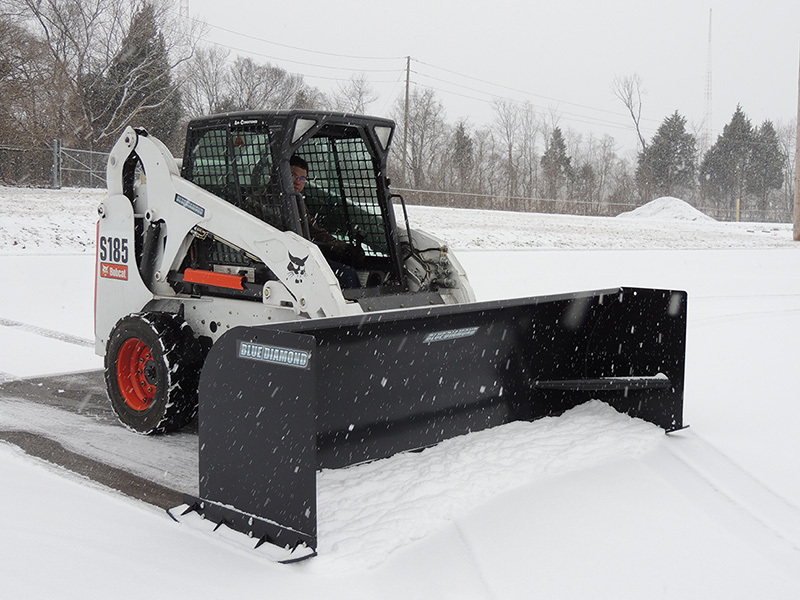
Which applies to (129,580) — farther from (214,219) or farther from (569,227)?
(569,227)

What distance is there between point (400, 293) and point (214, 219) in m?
1.33

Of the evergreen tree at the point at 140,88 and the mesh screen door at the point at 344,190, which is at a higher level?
the evergreen tree at the point at 140,88

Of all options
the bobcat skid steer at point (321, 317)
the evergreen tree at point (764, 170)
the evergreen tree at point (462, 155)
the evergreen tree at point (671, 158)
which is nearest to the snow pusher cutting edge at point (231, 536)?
the bobcat skid steer at point (321, 317)

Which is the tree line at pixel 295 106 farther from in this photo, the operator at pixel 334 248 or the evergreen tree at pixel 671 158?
the operator at pixel 334 248

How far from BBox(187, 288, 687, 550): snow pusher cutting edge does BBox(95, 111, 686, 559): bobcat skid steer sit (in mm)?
11

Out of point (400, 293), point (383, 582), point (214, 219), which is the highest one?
point (214, 219)

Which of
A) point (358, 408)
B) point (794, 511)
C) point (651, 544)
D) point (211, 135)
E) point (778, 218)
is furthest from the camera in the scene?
point (778, 218)

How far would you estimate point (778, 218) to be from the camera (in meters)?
52.1

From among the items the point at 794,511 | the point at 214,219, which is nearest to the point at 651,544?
the point at 794,511

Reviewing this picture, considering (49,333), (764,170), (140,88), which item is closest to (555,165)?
(764,170)

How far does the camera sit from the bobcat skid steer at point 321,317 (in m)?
4.02

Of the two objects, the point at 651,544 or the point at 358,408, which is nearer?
the point at 651,544

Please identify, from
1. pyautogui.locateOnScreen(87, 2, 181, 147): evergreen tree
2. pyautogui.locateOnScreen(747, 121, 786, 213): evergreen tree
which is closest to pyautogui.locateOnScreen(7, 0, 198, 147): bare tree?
pyautogui.locateOnScreen(87, 2, 181, 147): evergreen tree

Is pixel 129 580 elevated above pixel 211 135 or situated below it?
below
